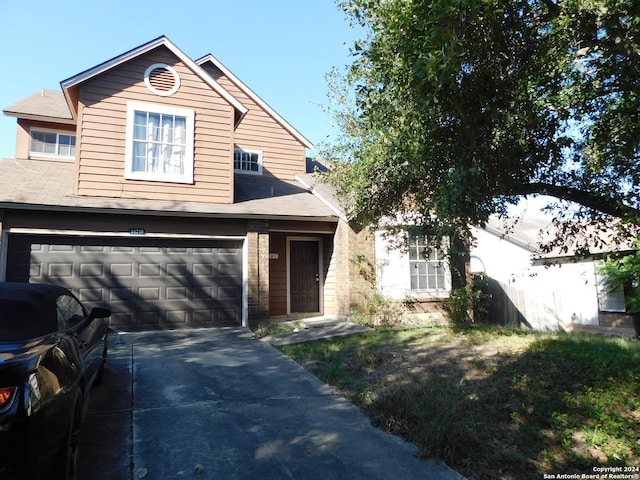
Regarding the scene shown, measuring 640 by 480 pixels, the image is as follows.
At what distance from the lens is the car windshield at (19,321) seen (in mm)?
3158

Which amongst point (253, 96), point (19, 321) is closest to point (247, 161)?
point (253, 96)

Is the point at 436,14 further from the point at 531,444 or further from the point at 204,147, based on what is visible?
the point at 204,147

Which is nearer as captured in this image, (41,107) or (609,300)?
(41,107)

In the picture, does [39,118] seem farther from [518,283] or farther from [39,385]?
[518,283]

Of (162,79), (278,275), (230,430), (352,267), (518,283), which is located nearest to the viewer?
(230,430)

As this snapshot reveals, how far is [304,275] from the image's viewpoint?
42.6 ft

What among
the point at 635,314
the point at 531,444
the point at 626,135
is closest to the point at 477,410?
the point at 531,444

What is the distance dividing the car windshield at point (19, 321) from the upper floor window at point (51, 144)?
39.4 ft

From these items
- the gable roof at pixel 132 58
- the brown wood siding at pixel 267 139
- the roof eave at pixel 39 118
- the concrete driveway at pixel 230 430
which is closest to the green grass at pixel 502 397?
the concrete driveway at pixel 230 430

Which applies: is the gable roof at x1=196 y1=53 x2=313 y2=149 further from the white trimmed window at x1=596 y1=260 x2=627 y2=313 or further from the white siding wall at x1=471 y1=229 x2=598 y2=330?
the white trimmed window at x1=596 y1=260 x2=627 y2=313

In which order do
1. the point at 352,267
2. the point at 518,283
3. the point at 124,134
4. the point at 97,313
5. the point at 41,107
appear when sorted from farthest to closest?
the point at 518,283 < the point at 41,107 < the point at 352,267 < the point at 124,134 < the point at 97,313

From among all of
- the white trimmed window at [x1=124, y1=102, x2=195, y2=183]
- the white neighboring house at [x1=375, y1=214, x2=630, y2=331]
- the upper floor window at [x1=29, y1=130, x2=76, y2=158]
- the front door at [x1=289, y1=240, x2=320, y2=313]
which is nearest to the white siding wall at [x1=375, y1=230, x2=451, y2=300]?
the white neighboring house at [x1=375, y1=214, x2=630, y2=331]

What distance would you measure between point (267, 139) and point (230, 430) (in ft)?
42.1

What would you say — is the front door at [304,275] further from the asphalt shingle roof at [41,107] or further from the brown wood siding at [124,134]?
the asphalt shingle roof at [41,107]
